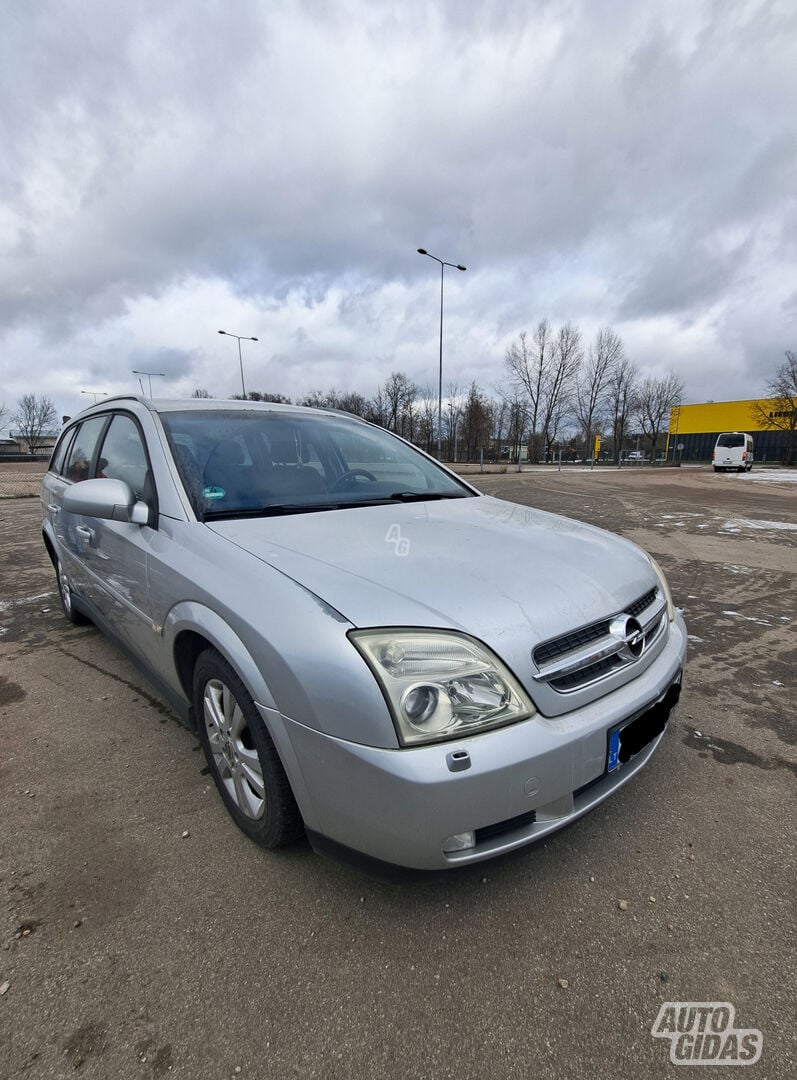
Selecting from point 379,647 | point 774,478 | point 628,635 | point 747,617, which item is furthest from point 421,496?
point 774,478

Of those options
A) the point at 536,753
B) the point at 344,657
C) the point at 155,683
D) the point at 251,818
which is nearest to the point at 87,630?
the point at 155,683

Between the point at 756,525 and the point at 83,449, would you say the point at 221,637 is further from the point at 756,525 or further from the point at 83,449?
the point at 756,525

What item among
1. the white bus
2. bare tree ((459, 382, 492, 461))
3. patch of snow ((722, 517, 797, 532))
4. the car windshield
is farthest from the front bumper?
bare tree ((459, 382, 492, 461))

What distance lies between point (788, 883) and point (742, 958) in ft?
1.35

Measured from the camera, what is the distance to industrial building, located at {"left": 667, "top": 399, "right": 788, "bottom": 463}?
2266 inches

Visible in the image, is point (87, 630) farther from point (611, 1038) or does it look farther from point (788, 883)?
point (788, 883)

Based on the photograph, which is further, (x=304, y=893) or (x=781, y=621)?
(x=781, y=621)

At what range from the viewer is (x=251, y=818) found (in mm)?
1852

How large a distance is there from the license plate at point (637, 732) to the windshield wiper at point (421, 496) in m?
1.43

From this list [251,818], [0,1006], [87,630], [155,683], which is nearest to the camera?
[0,1006]

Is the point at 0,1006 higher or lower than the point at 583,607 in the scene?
lower

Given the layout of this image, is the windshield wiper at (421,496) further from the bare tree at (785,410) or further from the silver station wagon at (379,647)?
the bare tree at (785,410)

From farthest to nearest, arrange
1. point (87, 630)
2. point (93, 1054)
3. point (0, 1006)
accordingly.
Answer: point (87, 630)
point (0, 1006)
point (93, 1054)

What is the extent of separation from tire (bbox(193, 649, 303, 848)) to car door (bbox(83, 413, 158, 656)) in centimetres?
54
